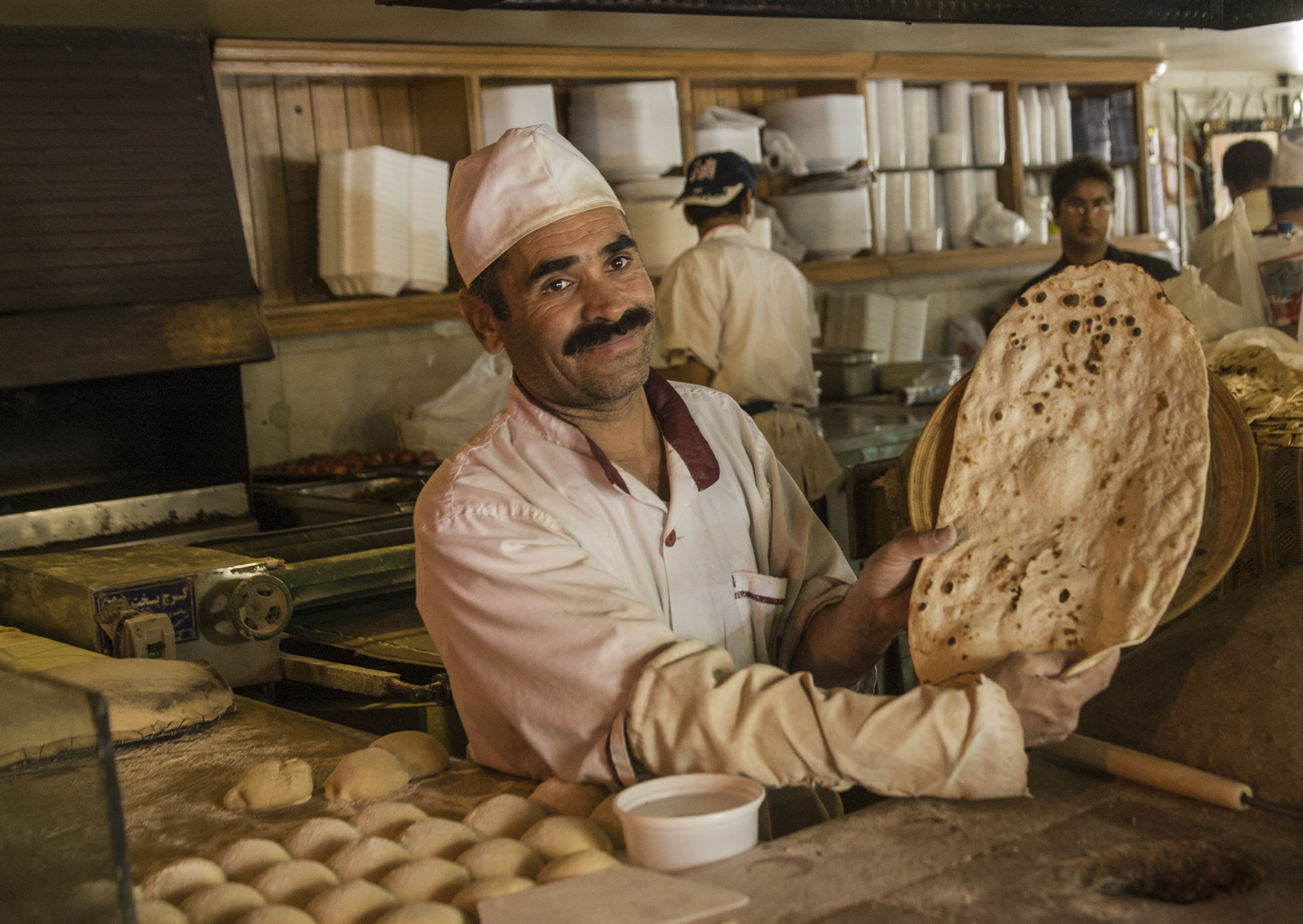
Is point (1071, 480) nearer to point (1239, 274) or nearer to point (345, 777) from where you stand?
point (345, 777)

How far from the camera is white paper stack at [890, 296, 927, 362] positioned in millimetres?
5398

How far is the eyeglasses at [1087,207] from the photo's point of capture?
4.28 meters

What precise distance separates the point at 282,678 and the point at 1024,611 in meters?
1.61

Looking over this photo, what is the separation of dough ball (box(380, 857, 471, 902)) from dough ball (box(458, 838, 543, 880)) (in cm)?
1

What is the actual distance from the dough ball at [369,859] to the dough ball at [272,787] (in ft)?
0.97

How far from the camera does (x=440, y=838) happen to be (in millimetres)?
1341

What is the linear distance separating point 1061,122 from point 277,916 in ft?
18.9

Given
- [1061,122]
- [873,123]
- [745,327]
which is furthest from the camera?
[1061,122]

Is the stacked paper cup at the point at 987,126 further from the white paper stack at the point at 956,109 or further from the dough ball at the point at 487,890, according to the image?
the dough ball at the point at 487,890

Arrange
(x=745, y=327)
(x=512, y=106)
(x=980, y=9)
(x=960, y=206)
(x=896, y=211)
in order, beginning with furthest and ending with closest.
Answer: (x=960, y=206), (x=896, y=211), (x=512, y=106), (x=745, y=327), (x=980, y=9)

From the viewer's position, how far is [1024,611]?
1.35 metres

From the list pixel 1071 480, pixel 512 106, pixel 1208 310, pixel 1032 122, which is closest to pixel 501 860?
pixel 1071 480

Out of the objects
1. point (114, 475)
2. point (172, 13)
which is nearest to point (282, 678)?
point (114, 475)

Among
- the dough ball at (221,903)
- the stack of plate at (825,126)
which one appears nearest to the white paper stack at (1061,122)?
the stack of plate at (825,126)
